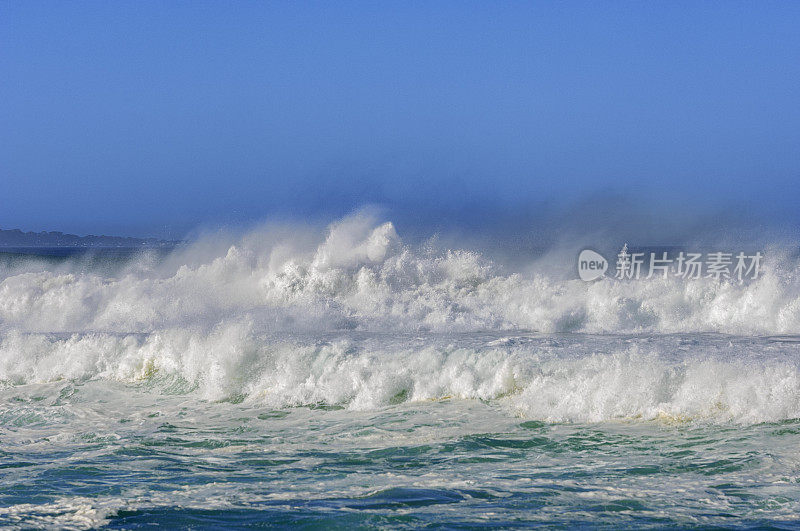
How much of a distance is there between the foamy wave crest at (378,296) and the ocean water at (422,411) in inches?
3.4

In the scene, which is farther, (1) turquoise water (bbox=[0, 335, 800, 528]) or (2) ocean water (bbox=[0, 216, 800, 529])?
(2) ocean water (bbox=[0, 216, 800, 529])

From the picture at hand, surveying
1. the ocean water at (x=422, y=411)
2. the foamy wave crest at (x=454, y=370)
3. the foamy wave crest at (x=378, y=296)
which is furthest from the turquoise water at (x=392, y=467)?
the foamy wave crest at (x=378, y=296)

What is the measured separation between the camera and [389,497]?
18.7ft

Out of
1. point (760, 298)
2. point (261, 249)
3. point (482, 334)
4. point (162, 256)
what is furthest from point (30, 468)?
point (162, 256)

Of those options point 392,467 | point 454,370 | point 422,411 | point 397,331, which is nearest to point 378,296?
point 397,331

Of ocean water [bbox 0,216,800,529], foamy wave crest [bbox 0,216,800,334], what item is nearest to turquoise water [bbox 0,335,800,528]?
ocean water [bbox 0,216,800,529]

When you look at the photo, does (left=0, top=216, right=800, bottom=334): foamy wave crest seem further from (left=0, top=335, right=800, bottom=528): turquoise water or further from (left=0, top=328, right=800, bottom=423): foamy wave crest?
(left=0, top=335, right=800, bottom=528): turquoise water

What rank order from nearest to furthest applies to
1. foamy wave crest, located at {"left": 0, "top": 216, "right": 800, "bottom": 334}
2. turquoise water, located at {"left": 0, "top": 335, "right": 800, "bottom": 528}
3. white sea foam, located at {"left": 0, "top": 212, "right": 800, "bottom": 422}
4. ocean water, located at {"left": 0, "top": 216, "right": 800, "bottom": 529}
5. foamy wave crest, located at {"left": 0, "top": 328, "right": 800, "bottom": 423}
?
turquoise water, located at {"left": 0, "top": 335, "right": 800, "bottom": 528}
ocean water, located at {"left": 0, "top": 216, "right": 800, "bottom": 529}
foamy wave crest, located at {"left": 0, "top": 328, "right": 800, "bottom": 423}
white sea foam, located at {"left": 0, "top": 212, "right": 800, "bottom": 422}
foamy wave crest, located at {"left": 0, "top": 216, "right": 800, "bottom": 334}

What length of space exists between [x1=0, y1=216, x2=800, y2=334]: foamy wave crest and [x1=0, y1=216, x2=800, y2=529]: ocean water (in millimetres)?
86

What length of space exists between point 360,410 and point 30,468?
3.92m

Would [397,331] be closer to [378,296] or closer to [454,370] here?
[378,296]

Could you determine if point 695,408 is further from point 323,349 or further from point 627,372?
point 323,349

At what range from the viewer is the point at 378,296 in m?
19.3

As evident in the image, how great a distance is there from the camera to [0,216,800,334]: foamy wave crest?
51.7 feet
